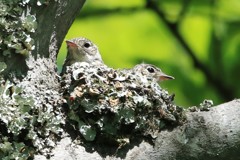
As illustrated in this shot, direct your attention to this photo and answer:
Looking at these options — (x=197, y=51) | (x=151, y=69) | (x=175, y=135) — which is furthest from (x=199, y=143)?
(x=197, y=51)

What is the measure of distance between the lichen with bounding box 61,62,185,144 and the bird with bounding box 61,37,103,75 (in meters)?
2.23

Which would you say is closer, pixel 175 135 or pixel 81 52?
pixel 175 135

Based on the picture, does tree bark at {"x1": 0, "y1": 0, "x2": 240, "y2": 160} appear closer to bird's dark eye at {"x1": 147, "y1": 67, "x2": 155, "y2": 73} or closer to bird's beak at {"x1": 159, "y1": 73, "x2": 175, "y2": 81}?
bird's dark eye at {"x1": 147, "y1": 67, "x2": 155, "y2": 73}

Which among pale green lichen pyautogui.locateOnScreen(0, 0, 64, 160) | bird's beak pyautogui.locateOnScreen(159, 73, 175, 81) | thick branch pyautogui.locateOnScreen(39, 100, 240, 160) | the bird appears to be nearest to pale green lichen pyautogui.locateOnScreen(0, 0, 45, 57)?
pale green lichen pyautogui.locateOnScreen(0, 0, 64, 160)

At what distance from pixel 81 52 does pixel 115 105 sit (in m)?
2.91

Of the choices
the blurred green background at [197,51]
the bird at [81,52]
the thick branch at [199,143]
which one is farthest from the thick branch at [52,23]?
the blurred green background at [197,51]

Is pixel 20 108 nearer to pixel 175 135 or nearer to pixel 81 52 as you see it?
pixel 175 135

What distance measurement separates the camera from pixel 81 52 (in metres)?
7.29

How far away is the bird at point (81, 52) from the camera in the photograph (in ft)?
23.5

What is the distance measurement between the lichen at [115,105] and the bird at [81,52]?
223 cm

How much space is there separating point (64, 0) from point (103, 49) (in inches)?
195

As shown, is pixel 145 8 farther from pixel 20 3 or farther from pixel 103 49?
pixel 20 3

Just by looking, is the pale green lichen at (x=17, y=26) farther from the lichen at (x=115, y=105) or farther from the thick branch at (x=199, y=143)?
the thick branch at (x=199, y=143)

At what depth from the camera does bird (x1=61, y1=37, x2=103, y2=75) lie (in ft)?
23.5
